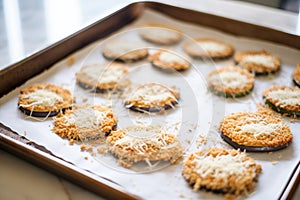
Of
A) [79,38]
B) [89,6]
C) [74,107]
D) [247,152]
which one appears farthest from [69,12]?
[247,152]

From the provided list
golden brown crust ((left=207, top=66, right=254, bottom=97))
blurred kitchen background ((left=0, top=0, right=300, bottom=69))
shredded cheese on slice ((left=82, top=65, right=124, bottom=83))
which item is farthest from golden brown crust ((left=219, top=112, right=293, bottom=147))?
blurred kitchen background ((left=0, top=0, right=300, bottom=69))

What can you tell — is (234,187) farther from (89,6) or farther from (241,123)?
(89,6)

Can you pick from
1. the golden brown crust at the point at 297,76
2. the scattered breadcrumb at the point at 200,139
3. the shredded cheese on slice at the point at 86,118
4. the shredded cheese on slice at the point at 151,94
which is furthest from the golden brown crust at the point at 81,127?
the golden brown crust at the point at 297,76

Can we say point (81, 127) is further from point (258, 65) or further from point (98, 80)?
point (258, 65)

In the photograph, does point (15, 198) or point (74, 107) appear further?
point (74, 107)

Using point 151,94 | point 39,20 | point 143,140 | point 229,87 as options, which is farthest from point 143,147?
point 39,20
